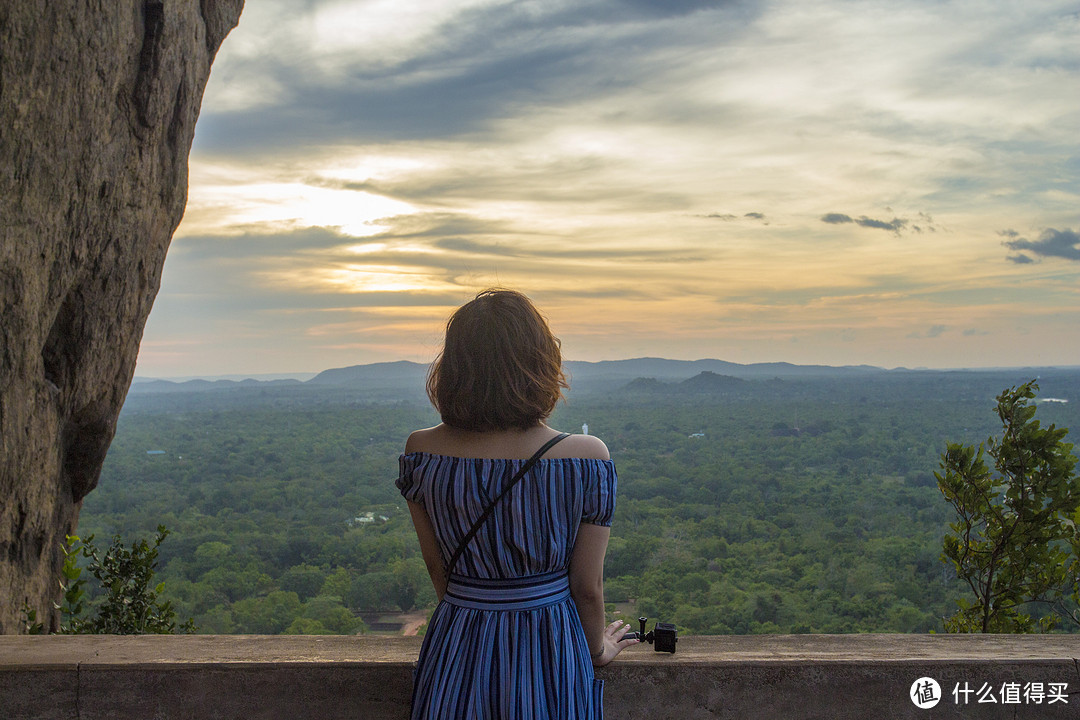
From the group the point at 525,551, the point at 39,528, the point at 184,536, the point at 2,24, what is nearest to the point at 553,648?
the point at 525,551

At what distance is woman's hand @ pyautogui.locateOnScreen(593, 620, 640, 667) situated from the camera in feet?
6.90

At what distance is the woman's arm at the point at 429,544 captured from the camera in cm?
194

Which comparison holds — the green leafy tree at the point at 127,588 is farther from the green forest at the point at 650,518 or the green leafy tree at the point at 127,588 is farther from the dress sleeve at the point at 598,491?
the dress sleeve at the point at 598,491

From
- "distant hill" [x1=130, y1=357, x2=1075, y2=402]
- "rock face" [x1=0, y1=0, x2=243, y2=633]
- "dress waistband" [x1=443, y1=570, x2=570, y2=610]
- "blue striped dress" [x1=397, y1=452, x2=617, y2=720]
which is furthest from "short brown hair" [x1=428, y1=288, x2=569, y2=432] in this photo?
"distant hill" [x1=130, y1=357, x2=1075, y2=402]

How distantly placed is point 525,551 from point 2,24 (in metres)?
3.79

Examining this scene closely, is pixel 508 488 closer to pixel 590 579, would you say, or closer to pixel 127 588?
pixel 590 579

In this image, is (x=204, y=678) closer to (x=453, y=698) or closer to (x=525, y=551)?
(x=453, y=698)

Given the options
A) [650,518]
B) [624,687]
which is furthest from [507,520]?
[650,518]

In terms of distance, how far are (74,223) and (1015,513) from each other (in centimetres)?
550

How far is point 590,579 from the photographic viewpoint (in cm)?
188

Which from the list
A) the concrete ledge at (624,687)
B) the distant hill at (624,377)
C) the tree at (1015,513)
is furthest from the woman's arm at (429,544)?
the distant hill at (624,377)

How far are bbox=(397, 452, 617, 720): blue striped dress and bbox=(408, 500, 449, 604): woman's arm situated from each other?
0.03m

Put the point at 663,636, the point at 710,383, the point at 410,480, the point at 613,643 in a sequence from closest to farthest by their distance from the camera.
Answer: the point at 410,480 < the point at 613,643 < the point at 663,636 < the point at 710,383

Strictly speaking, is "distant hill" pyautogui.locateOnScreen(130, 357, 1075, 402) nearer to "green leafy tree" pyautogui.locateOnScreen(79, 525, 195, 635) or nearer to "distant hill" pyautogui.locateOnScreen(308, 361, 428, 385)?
"distant hill" pyautogui.locateOnScreen(308, 361, 428, 385)
